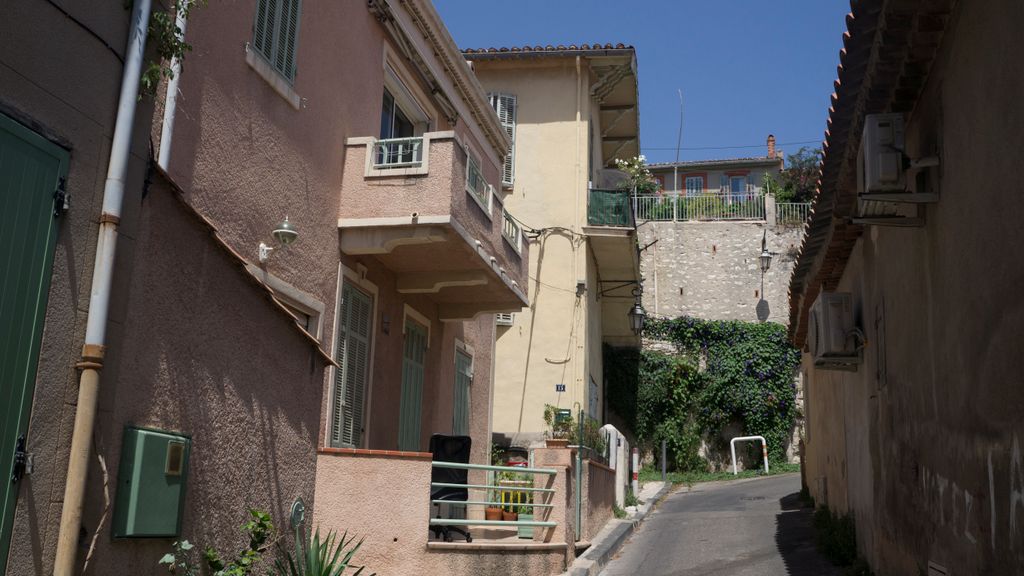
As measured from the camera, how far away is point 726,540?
1352 centimetres

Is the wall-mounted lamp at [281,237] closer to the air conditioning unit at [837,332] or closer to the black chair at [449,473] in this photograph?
the black chair at [449,473]

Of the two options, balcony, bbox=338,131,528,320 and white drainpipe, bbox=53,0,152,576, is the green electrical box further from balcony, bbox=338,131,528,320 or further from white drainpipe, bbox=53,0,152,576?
balcony, bbox=338,131,528,320

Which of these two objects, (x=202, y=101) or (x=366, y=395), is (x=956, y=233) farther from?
(x=366, y=395)

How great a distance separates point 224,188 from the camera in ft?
27.8

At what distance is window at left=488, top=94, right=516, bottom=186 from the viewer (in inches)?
853

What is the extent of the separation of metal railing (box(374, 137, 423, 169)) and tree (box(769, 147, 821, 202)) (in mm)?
28782

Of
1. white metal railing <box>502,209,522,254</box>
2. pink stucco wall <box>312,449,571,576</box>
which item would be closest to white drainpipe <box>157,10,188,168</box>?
pink stucco wall <box>312,449,571,576</box>

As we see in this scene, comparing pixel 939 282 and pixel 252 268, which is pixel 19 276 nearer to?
pixel 252 268

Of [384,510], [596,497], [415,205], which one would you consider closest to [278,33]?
[415,205]

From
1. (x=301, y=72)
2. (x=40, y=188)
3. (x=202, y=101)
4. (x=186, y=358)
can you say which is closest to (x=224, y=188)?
(x=202, y=101)

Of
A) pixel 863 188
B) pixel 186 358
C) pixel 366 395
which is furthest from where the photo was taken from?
pixel 366 395

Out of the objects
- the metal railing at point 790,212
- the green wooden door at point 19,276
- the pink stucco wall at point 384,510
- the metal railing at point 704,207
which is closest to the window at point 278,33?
the pink stucco wall at point 384,510

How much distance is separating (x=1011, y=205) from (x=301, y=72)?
715cm

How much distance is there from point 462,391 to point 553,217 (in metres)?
6.67
